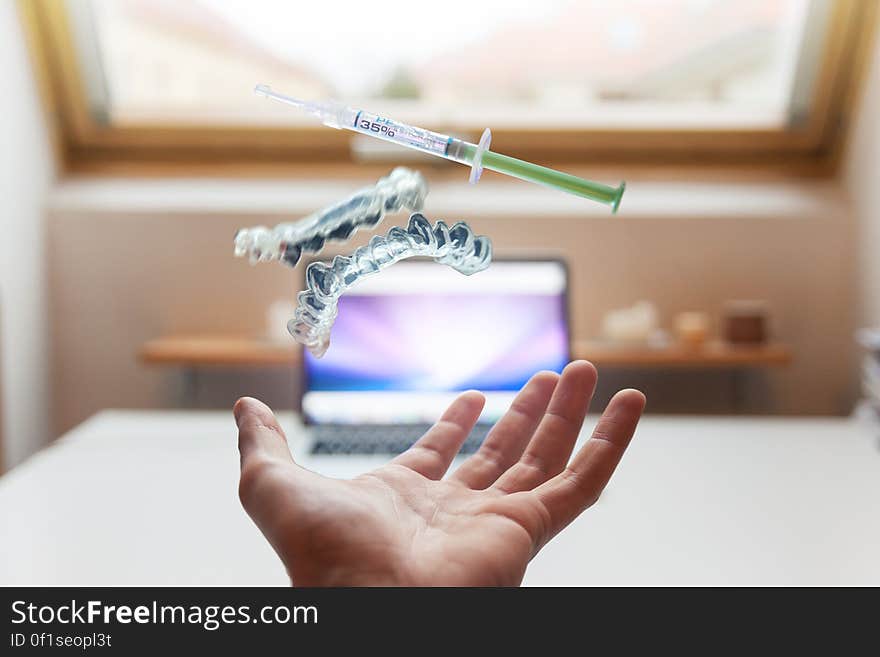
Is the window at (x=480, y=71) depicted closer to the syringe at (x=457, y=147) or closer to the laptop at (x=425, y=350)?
the laptop at (x=425, y=350)

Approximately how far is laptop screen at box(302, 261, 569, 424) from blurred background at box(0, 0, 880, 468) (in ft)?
1.42

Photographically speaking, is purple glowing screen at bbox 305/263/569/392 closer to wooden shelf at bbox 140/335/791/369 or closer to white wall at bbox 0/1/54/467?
wooden shelf at bbox 140/335/791/369

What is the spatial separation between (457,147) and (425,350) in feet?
1.60

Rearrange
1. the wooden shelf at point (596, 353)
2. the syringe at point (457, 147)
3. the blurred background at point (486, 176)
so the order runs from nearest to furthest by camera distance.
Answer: the syringe at point (457, 147), the wooden shelf at point (596, 353), the blurred background at point (486, 176)

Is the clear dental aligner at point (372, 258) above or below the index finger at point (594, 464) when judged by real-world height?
above

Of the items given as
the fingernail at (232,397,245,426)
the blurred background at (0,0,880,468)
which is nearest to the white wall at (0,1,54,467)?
the blurred background at (0,0,880,468)

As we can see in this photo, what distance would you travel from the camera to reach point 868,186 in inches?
66.5

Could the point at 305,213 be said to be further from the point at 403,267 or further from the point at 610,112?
the point at 610,112

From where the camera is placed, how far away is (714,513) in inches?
33.6

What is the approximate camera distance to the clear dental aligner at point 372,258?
46 centimetres

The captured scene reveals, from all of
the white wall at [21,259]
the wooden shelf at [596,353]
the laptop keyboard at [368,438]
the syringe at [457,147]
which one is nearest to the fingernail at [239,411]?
the syringe at [457,147]

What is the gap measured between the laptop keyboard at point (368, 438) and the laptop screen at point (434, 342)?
0.01 m

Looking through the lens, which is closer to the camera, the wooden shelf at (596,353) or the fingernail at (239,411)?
the fingernail at (239,411)

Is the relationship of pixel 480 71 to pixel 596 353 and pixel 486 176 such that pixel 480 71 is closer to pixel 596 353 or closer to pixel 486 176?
pixel 486 176
